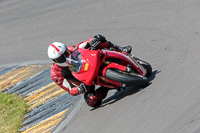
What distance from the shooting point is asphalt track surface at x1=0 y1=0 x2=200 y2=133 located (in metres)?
6.47

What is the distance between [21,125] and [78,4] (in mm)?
5850

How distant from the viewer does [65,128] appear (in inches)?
313

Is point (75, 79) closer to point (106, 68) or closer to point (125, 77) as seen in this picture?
point (106, 68)

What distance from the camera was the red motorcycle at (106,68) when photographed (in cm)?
712

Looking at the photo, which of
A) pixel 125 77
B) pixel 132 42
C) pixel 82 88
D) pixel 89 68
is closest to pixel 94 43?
pixel 89 68

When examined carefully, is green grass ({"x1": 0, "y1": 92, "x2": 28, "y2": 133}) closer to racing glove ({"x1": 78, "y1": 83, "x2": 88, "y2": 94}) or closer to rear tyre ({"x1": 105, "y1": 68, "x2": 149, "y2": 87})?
racing glove ({"x1": 78, "y1": 83, "x2": 88, "y2": 94})

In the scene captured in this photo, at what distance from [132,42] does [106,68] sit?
288 cm

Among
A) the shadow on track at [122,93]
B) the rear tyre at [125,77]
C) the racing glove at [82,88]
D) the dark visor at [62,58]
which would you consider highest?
the dark visor at [62,58]

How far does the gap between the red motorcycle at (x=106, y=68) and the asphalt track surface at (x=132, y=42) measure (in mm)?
408

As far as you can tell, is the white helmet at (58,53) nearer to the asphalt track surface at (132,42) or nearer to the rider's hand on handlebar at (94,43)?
the rider's hand on handlebar at (94,43)

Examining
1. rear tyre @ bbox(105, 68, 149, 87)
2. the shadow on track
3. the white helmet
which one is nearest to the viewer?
rear tyre @ bbox(105, 68, 149, 87)

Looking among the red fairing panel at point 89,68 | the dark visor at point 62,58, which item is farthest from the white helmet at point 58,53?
the red fairing panel at point 89,68

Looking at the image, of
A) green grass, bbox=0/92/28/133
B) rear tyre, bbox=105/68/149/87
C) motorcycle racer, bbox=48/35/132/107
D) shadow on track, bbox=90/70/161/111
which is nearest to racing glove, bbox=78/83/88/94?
motorcycle racer, bbox=48/35/132/107

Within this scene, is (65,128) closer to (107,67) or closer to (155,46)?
(107,67)
